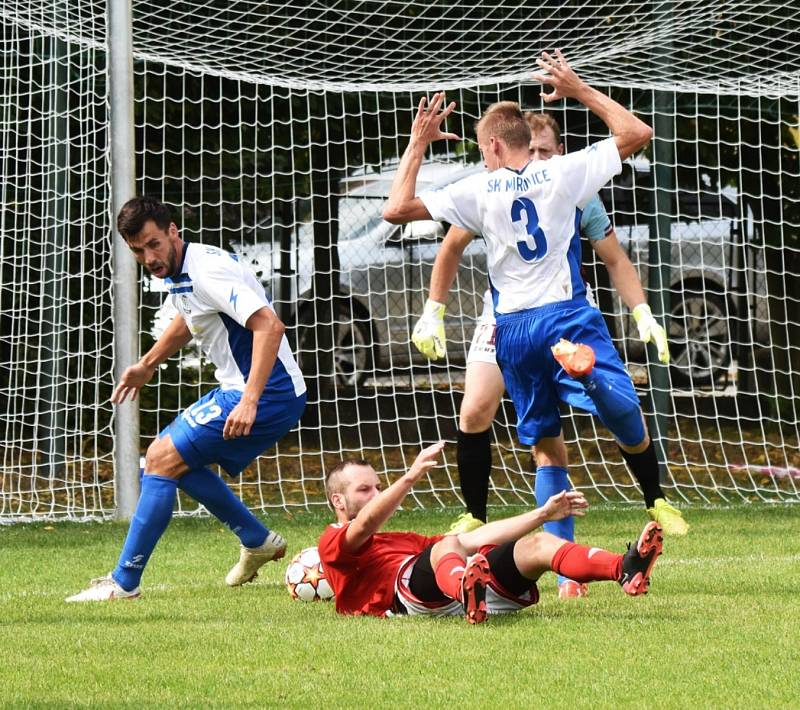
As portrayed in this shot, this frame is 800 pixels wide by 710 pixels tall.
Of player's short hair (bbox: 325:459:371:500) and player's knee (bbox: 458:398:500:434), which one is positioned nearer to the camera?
player's short hair (bbox: 325:459:371:500)

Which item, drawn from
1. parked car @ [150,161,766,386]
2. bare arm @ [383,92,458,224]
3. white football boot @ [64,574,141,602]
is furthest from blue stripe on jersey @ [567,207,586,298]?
parked car @ [150,161,766,386]

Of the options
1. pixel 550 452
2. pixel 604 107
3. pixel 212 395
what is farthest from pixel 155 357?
pixel 604 107

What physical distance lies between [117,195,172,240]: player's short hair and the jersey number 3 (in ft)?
4.63

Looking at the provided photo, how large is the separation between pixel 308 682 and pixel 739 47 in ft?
26.3

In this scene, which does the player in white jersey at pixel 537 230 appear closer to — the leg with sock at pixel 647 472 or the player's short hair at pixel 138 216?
the leg with sock at pixel 647 472

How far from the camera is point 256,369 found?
5410 mm

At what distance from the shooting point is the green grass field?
353 centimetres

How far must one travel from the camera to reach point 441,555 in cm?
455

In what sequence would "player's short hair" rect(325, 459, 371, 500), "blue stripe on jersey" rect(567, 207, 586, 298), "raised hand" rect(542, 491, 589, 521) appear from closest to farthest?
"raised hand" rect(542, 491, 589, 521) < "player's short hair" rect(325, 459, 371, 500) < "blue stripe on jersey" rect(567, 207, 586, 298)

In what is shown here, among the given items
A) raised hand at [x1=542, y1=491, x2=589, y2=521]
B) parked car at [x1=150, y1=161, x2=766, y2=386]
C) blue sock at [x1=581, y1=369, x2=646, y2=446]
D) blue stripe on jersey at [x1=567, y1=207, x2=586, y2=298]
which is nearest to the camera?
raised hand at [x1=542, y1=491, x2=589, y2=521]

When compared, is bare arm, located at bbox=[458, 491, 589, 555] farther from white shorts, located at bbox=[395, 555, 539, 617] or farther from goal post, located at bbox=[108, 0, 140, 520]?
goal post, located at bbox=[108, 0, 140, 520]

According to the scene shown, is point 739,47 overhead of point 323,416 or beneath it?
overhead

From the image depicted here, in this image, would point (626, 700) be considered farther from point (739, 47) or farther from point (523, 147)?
point (739, 47)

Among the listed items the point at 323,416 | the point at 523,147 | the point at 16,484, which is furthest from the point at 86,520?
the point at 523,147
